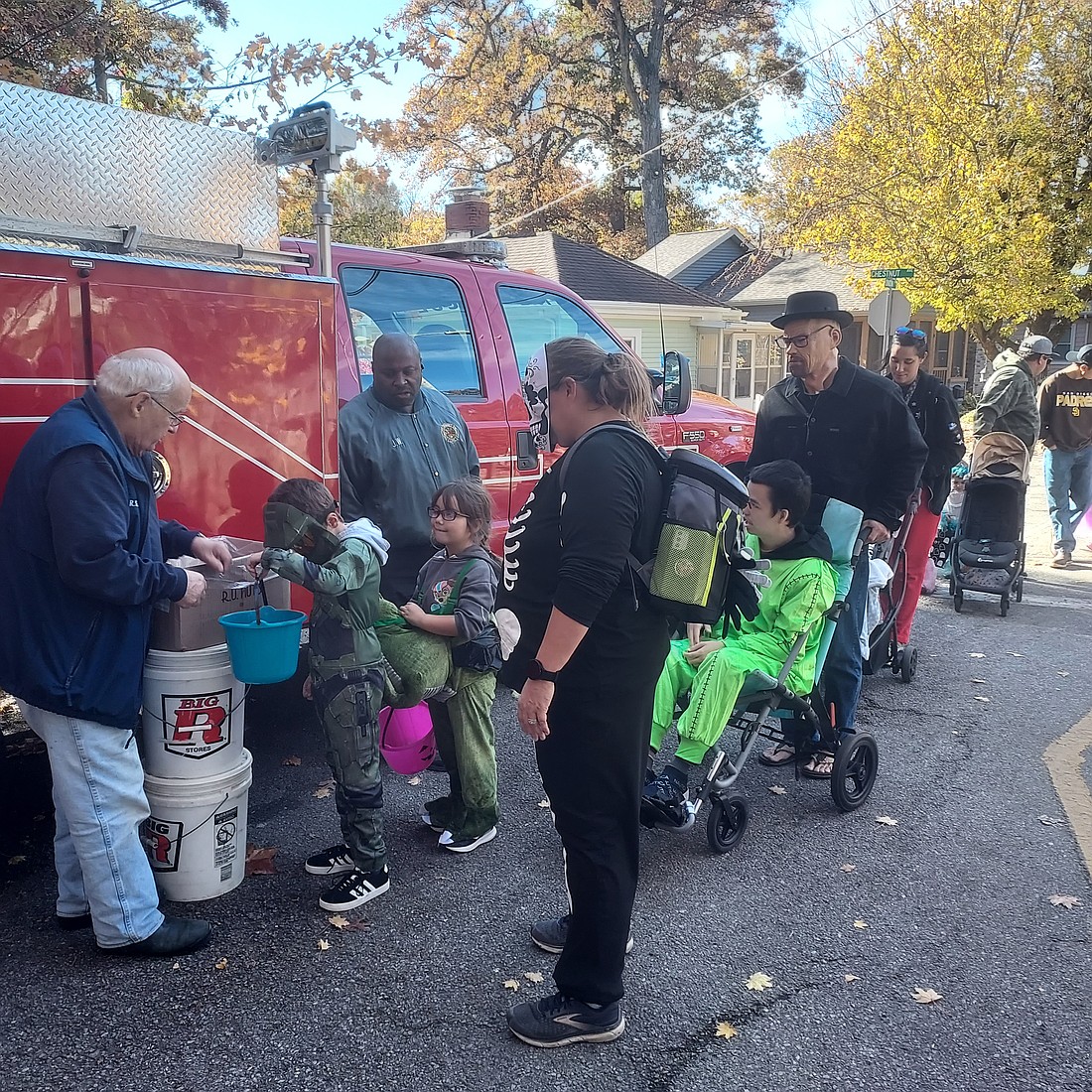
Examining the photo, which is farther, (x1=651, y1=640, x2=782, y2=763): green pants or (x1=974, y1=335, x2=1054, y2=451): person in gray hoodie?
(x1=974, y1=335, x2=1054, y2=451): person in gray hoodie

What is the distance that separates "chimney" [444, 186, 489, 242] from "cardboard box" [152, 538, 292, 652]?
4114 mm

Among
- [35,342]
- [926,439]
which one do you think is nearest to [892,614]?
[926,439]

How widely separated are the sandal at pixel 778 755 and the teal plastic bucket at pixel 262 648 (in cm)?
268

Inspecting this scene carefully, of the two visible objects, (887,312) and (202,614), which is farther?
(887,312)

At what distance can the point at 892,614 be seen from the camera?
5863mm

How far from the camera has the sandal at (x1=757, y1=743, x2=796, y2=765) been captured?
491 cm

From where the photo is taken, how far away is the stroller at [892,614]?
231 inches

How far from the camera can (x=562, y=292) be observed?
20.4ft

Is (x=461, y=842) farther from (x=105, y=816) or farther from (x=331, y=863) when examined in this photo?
(x=105, y=816)

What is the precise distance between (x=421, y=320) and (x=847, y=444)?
239 cm

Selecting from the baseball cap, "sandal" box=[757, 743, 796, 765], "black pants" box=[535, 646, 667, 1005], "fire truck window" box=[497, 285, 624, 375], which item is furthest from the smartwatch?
the baseball cap

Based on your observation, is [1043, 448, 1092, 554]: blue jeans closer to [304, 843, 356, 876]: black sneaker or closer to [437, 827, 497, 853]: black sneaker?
[437, 827, 497, 853]: black sneaker

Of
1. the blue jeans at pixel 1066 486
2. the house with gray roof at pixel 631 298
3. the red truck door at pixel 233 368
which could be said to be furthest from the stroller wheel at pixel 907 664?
the house with gray roof at pixel 631 298

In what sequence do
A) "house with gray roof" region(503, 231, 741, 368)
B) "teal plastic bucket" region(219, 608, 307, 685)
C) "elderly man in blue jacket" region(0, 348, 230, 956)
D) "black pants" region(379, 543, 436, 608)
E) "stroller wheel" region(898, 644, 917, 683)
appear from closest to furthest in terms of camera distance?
"elderly man in blue jacket" region(0, 348, 230, 956) < "teal plastic bucket" region(219, 608, 307, 685) < "black pants" region(379, 543, 436, 608) < "stroller wheel" region(898, 644, 917, 683) < "house with gray roof" region(503, 231, 741, 368)
